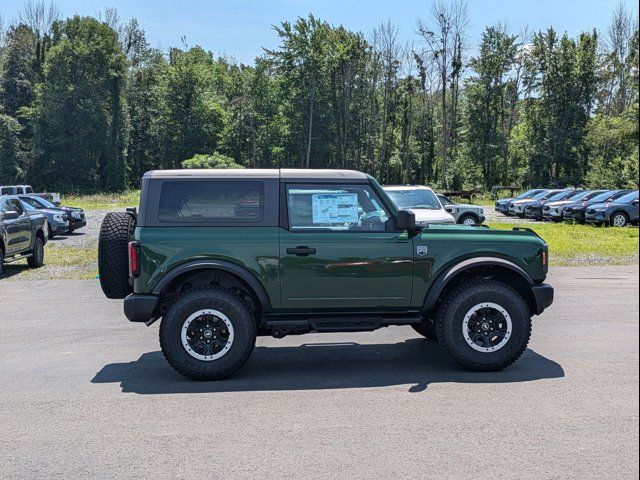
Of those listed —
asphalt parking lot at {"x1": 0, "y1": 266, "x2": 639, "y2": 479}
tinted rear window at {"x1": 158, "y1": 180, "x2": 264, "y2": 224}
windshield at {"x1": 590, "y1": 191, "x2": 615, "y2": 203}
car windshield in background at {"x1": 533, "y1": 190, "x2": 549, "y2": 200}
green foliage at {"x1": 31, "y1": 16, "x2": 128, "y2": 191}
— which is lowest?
asphalt parking lot at {"x1": 0, "y1": 266, "x2": 639, "y2": 479}

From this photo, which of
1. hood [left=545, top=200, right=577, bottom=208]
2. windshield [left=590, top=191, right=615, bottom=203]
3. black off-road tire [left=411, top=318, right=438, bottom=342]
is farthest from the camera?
hood [left=545, top=200, right=577, bottom=208]

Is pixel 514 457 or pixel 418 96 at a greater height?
pixel 418 96

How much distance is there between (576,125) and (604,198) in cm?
3841

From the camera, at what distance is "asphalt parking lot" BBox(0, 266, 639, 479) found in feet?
14.3

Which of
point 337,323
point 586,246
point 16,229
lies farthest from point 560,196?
point 337,323

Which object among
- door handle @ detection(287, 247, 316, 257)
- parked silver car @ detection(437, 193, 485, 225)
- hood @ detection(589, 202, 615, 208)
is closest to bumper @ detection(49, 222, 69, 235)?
parked silver car @ detection(437, 193, 485, 225)

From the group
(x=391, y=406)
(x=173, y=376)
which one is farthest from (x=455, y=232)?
(x=173, y=376)

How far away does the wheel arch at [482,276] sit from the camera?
256 inches

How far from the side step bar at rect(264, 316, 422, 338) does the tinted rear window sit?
104cm

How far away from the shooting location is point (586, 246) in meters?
19.5

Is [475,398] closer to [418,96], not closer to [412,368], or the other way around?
[412,368]

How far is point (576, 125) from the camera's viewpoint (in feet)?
209

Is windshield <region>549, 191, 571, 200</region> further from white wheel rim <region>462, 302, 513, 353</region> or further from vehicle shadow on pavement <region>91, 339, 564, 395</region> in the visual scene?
white wheel rim <region>462, 302, 513, 353</region>

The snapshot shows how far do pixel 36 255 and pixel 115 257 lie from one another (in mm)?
10917
